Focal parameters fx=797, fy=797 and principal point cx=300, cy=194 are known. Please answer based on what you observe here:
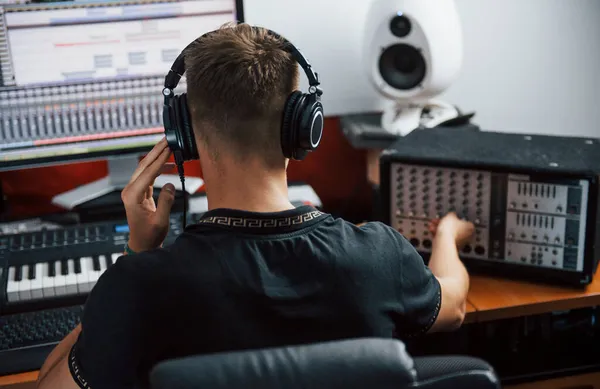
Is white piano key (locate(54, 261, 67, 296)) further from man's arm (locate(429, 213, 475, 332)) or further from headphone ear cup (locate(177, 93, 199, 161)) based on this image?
man's arm (locate(429, 213, 475, 332))

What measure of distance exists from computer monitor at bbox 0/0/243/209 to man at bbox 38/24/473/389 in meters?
0.76

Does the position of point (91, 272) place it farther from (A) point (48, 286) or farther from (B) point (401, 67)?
(B) point (401, 67)

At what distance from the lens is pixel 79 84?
1829 mm

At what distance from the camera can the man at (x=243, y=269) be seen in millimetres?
1019

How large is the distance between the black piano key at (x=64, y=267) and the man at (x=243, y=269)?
0.42m

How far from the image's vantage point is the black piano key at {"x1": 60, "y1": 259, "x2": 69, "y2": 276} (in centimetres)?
159

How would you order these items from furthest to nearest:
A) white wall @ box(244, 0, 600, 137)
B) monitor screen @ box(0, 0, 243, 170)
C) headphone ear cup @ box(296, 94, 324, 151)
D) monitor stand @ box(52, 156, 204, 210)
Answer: white wall @ box(244, 0, 600, 137) → monitor stand @ box(52, 156, 204, 210) → monitor screen @ box(0, 0, 243, 170) → headphone ear cup @ box(296, 94, 324, 151)

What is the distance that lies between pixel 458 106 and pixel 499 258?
2.32ft

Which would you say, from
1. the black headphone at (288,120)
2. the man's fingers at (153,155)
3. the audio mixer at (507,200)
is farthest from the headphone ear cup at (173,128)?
the audio mixer at (507,200)

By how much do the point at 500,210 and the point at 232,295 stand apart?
776 mm

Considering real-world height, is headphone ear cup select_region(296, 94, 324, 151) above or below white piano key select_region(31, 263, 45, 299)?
above

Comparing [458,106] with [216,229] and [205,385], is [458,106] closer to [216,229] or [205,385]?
[216,229]

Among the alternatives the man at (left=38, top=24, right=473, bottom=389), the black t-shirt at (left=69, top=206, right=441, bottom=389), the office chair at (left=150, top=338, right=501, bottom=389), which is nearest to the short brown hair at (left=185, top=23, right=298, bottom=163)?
the man at (left=38, top=24, right=473, bottom=389)

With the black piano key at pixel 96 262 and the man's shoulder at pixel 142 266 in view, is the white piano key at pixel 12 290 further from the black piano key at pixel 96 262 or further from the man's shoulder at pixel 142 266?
the man's shoulder at pixel 142 266
